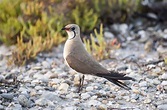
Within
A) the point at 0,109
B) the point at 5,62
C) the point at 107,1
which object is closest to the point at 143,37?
the point at 107,1

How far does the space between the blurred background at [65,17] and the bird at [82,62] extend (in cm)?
165

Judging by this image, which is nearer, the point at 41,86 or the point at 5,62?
the point at 41,86

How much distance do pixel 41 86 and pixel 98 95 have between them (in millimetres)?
756

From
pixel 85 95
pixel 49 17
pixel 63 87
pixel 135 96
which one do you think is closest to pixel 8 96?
pixel 63 87

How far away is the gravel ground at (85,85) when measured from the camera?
16.6 ft

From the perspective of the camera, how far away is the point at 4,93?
5.20 metres

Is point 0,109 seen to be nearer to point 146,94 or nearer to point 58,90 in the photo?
point 58,90

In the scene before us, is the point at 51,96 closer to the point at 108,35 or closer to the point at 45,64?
the point at 45,64

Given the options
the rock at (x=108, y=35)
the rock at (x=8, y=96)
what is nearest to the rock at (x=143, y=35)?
the rock at (x=108, y=35)

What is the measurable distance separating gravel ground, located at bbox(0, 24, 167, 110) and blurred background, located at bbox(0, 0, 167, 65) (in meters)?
0.31

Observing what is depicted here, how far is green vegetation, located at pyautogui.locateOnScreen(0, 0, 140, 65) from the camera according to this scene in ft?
24.8

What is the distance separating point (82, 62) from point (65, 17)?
2863 millimetres

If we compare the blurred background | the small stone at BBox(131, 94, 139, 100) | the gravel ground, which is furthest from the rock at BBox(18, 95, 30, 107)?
the blurred background

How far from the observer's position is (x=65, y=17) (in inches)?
318
